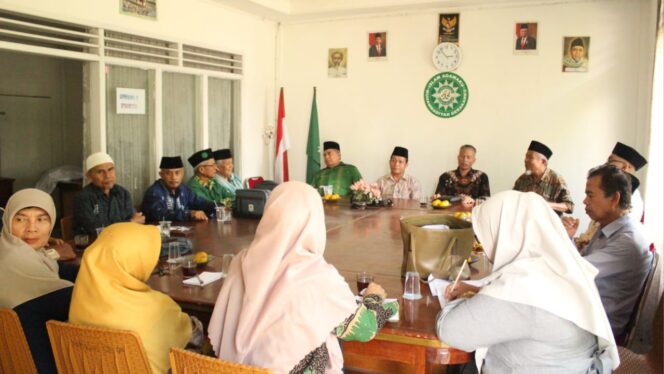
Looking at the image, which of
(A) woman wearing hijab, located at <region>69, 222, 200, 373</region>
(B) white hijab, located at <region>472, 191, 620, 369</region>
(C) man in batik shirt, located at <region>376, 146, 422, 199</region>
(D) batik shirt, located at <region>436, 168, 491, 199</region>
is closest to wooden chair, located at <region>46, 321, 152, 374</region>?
(A) woman wearing hijab, located at <region>69, 222, 200, 373</region>

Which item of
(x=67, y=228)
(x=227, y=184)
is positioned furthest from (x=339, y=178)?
(x=67, y=228)

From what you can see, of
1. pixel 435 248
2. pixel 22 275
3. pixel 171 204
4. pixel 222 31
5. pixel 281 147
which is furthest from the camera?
pixel 281 147

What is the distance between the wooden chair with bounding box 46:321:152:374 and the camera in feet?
6.09

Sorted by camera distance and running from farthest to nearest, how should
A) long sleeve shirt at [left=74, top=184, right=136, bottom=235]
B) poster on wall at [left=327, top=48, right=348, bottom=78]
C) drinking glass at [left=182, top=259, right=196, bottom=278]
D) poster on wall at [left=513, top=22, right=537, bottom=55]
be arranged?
poster on wall at [left=327, top=48, right=348, bottom=78] < poster on wall at [left=513, top=22, right=537, bottom=55] < long sleeve shirt at [left=74, top=184, right=136, bottom=235] < drinking glass at [left=182, top=259, right=196, bottom=278]

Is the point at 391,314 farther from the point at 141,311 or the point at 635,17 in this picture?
the point at 635,17

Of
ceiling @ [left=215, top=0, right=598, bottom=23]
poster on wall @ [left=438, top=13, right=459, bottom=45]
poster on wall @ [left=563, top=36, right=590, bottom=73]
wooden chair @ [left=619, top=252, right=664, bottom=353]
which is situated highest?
ceiling @ [left=215, top=0, right=598, bottom=23]

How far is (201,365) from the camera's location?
68.5 inches

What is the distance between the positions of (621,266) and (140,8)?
464 cm

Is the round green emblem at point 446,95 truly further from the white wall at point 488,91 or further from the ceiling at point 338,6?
the ceiling at point 338,6

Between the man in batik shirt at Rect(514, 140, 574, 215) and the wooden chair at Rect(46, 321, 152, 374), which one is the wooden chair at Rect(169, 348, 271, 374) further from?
the man in batik shirt at Rect(514, 140, 574, 215)

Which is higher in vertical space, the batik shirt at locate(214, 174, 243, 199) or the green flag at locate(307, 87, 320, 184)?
the green flag at locate(307, 87, 320, 184)

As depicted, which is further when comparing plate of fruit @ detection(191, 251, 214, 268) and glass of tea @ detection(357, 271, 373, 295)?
plate of fruit @ detection(191, 251, 214, 268)

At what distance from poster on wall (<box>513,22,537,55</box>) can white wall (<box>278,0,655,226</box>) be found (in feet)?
0.22

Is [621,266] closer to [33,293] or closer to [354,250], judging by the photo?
[354,250]
